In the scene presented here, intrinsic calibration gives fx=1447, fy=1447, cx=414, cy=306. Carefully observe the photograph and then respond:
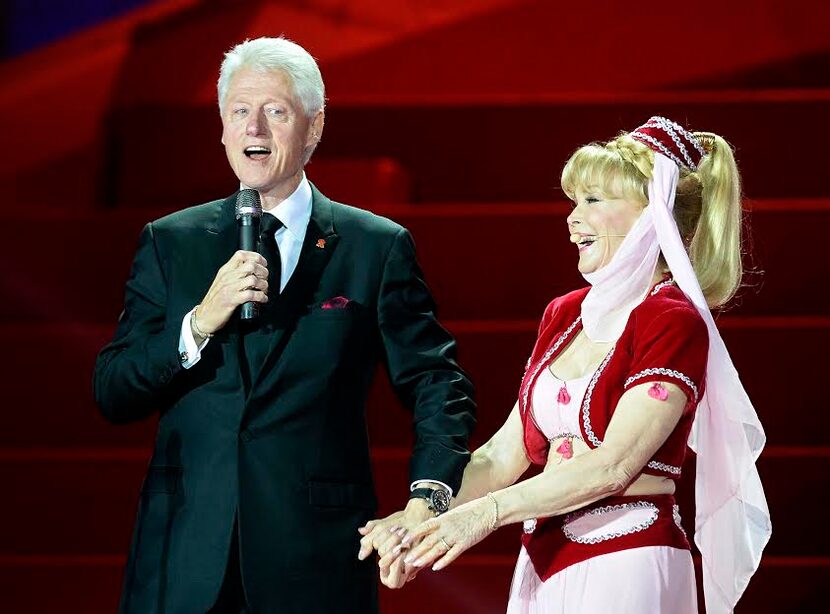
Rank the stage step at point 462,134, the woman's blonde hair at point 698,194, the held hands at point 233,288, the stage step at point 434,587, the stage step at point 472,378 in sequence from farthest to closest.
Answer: the stage step at point 462,134 → the stage step at point 472,378 → the stage step at point 434,587 → the woman's blonde hair at point 698,194 → the held hands at point 233,288

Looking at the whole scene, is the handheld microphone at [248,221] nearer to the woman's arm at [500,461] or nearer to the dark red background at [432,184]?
the woman's arm at [500,461]

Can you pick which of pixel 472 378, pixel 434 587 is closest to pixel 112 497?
pixel 434 587

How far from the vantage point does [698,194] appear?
7.95 ft

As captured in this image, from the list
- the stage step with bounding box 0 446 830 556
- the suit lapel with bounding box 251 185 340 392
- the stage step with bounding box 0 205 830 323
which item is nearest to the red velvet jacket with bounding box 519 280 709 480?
the suit lapel with bounding box 251 185 340 392

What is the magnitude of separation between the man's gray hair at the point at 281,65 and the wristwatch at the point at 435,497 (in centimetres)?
67

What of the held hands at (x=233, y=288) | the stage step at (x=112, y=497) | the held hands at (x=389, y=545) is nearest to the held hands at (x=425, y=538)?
the held hands at (x=389, y=545)

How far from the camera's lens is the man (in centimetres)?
227

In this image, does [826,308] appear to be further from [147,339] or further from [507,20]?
[147,339]

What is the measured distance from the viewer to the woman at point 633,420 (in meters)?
2.24

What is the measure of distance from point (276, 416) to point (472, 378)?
5.73 feet

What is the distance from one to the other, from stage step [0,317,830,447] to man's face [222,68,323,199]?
1648mm

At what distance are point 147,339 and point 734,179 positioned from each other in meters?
1.01

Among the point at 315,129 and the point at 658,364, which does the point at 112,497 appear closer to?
the point at 315,129

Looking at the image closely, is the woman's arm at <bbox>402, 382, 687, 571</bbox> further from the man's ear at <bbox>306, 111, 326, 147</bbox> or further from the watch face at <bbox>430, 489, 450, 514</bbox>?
the man's ear at <bbox>306, 111, 326, 147</bbox>
